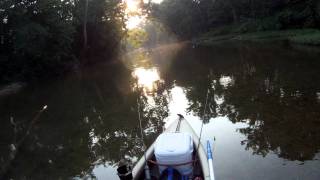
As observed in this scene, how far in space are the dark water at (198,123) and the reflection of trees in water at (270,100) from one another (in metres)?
0.03

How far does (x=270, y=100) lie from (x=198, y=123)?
3557 mm

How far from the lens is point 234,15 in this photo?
255 feet

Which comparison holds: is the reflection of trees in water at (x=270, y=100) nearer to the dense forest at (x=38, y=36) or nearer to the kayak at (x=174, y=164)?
the kayak at (x=174, y=164)

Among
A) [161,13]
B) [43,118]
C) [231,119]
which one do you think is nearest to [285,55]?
[231,119]

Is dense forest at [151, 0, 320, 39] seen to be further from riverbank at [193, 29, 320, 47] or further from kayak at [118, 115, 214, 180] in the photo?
kayak at [118, 115, 214, 180]

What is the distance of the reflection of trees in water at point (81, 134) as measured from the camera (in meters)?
13.1

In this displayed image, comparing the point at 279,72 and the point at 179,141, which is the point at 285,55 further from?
the point at 179,141

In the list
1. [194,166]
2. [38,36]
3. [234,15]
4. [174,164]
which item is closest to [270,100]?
[194,166]

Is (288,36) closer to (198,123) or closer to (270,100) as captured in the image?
(270,100)

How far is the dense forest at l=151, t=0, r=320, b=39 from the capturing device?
4847cm

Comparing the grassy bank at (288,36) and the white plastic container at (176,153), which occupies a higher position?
the grassy bank at (288,36)

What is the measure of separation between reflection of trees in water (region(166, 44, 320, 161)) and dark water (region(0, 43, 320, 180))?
29 mm

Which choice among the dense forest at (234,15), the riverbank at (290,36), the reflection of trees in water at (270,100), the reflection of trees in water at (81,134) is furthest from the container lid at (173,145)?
the dense forest at (234,15)

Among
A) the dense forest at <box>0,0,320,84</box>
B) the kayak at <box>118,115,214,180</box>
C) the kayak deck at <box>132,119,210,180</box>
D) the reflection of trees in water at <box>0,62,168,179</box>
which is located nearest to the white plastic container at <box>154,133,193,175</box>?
the kayak at <box>118,115,214,180</box>
